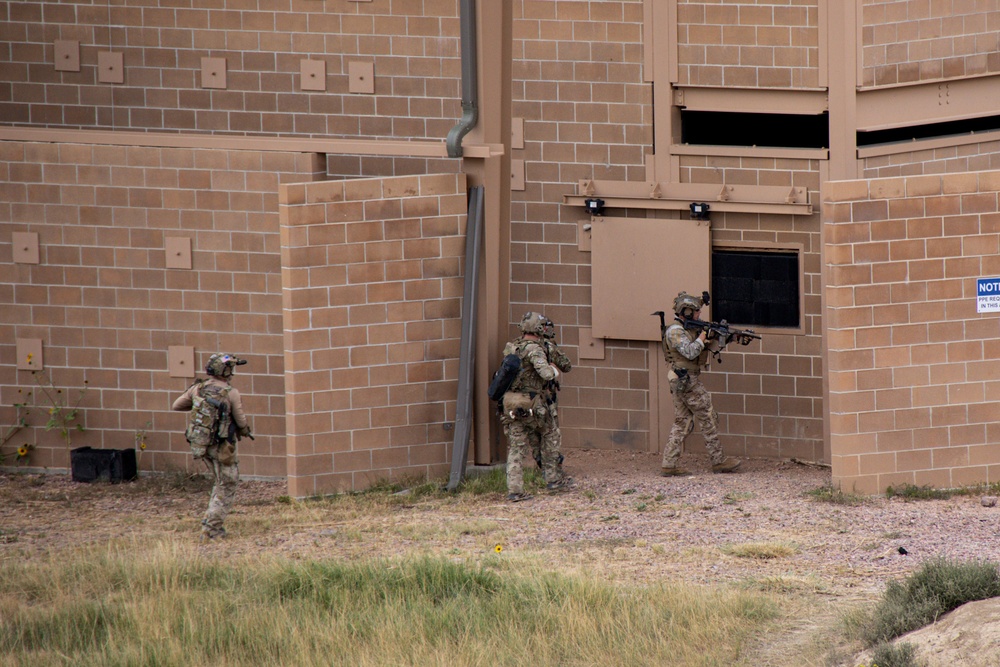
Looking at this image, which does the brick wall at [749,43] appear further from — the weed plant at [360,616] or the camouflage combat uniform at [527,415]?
the weed plant at [360,616]

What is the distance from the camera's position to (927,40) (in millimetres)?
14539

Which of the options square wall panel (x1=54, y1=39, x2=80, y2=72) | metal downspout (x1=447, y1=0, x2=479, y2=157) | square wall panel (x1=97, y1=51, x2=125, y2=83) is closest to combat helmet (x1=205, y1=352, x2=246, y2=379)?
metal downspout (x1=447, y1=0, x2=479, y2=157)

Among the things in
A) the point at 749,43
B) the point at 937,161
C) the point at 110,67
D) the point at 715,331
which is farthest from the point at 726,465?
the point at 110,67

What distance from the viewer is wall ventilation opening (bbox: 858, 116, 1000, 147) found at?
48.6 feet

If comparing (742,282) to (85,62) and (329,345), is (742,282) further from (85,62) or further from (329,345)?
(85,62)

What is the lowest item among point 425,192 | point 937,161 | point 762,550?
point 762,550

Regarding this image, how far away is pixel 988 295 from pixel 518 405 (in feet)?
14.8

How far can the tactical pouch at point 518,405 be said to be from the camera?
13.7 metres

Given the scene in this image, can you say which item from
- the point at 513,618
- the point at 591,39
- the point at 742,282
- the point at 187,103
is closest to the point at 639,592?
the point at 513,618

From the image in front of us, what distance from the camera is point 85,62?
622 inches

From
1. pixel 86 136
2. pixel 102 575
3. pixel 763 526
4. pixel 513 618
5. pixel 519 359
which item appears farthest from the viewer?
pixel 86 136

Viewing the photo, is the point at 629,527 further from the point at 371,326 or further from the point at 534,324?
the point at 371,326

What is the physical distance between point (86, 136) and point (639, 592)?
26.6 ft

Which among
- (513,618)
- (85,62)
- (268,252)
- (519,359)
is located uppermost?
(85,62)
